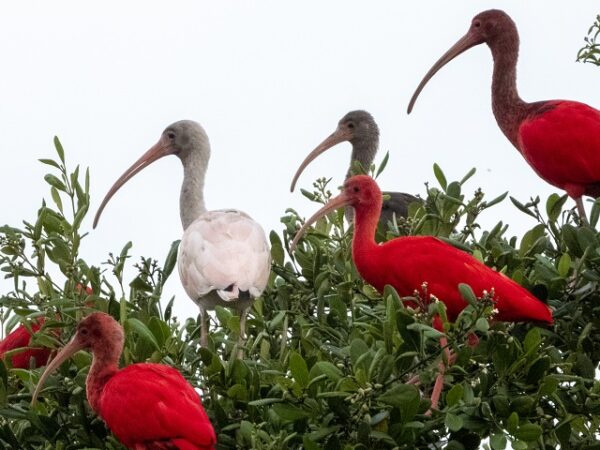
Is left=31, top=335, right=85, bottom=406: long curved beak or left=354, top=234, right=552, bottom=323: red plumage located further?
left=31, top=335, right=85, bottom=406: long curved beak

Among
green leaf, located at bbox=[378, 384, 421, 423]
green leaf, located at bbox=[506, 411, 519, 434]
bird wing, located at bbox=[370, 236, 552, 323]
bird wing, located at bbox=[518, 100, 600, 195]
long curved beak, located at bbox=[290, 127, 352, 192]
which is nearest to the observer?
green leaf, located at bbox=[378, 384, 421, 423]

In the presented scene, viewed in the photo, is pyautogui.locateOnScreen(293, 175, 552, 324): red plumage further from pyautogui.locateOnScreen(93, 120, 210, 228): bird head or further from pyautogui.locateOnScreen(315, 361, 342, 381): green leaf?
pyautogui.locateOnScreen(93, 120, 210, 228): bird head

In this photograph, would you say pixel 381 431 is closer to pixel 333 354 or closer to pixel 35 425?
pixel 333 354

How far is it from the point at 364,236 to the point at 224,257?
0.98 meters

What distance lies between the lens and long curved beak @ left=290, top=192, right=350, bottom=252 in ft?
24.7

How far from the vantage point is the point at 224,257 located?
788 centimetres

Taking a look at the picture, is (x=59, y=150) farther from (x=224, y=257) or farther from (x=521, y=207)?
(x=521, y=207)

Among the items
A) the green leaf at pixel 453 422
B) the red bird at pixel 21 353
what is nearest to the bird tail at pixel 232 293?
the red bird at pixel 21 353

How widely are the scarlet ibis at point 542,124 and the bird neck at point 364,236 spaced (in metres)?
1.23

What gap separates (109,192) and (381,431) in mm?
5280

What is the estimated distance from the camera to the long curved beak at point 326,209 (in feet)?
24.7

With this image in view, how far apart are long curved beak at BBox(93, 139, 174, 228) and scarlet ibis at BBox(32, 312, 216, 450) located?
3.73 meters

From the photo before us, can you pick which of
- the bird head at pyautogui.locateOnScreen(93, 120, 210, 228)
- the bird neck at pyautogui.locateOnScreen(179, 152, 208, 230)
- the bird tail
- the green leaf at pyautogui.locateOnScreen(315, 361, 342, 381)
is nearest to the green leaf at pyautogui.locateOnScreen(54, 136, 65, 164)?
the bird tail

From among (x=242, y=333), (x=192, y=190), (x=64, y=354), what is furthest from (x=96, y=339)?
(x=192, y=190)
